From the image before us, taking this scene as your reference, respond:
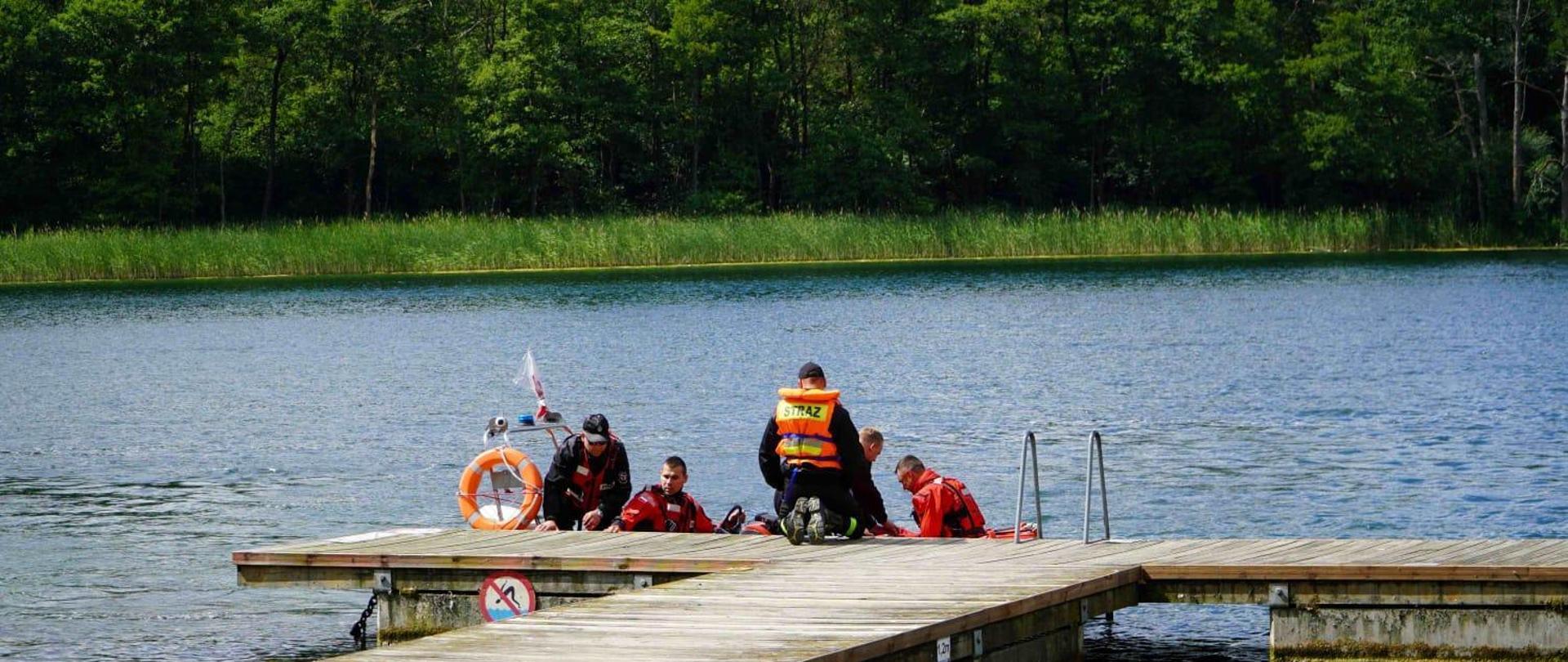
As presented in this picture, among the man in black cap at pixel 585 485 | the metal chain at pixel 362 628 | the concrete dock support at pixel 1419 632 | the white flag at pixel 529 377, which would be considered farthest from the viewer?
the white flag at pixel 529 377

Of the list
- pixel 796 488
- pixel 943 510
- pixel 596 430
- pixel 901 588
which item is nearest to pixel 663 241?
pixel 596 430

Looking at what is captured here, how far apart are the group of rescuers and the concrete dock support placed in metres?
2.76

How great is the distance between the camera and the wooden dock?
10.0 m

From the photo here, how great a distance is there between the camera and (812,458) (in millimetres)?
12625

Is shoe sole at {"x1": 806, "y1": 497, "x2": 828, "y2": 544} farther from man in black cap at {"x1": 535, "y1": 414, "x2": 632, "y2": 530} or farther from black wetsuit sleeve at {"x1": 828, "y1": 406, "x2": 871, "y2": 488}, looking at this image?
man in black cap at {"x1": 535, "y1": 414, "x2": 632, "y2": 530}

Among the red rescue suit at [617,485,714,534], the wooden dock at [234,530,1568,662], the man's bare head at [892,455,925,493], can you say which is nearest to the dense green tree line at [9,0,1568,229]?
the red rescue suit at [617,485,714,534]

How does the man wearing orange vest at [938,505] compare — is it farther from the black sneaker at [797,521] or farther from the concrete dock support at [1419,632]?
the concrete dock support at [1419,632]

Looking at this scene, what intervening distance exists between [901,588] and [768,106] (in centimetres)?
6215

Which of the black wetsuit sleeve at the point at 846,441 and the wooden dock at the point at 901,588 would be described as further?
the black wetsuit sleeve at the point at 846,441

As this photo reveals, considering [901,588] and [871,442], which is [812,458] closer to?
[871,442]

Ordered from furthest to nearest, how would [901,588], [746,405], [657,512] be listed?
[746,405]
[657,512]
[901,588]

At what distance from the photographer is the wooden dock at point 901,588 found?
10008 mm

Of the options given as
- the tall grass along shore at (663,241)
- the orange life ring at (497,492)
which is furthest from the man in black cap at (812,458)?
the tall grass along shore at (663,241)

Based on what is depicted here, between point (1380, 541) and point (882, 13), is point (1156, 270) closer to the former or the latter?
point (882, 13)
